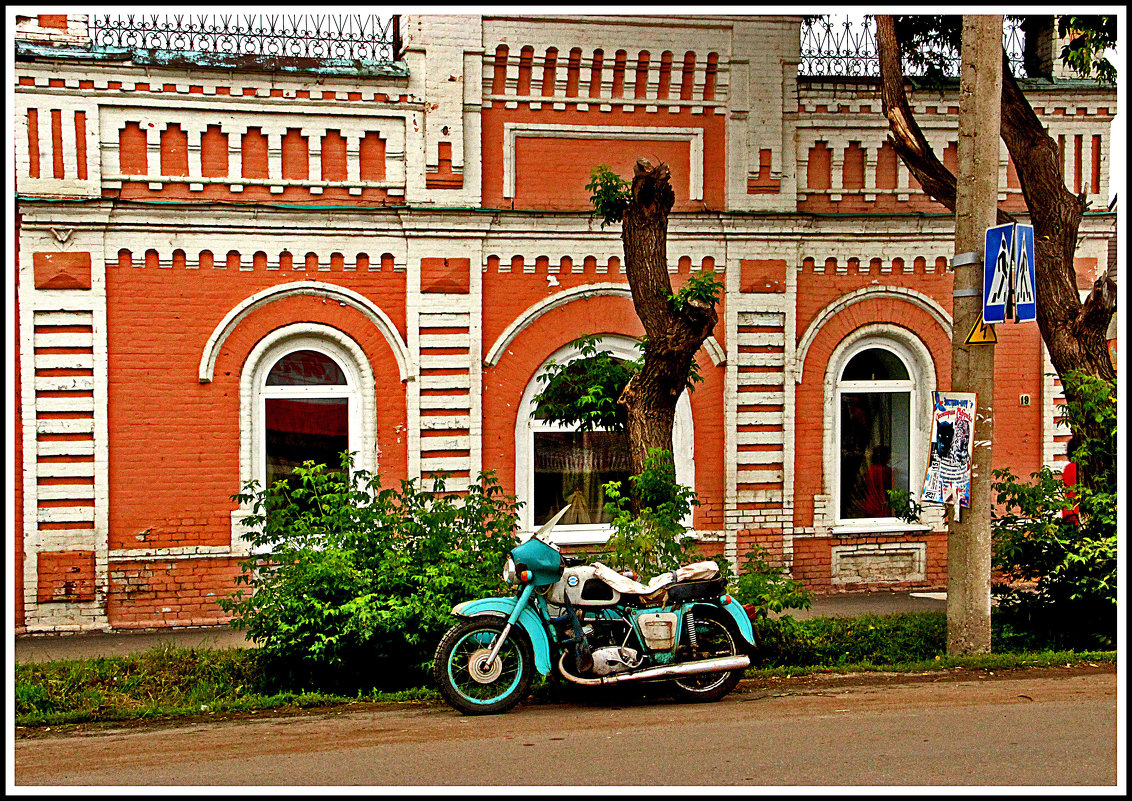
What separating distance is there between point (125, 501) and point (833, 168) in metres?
8.29

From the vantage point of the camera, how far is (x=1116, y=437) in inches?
335

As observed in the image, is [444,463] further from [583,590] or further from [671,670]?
[671,670]

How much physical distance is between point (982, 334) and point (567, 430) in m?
4.65

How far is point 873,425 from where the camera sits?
11719 millimetres

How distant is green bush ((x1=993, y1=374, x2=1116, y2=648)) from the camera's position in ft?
27.3

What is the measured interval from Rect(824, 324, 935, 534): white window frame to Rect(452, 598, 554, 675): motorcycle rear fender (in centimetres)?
558

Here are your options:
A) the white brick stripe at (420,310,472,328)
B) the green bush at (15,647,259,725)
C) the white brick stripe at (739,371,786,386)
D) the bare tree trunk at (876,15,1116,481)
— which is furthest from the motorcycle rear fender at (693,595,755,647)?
the white brick stripe at (420,310,472,328)

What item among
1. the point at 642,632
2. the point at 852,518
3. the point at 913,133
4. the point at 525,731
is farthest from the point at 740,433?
the point at 525,731

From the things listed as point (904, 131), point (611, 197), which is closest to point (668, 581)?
point (611, 197)

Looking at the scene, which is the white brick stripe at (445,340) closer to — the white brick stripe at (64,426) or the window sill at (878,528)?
the white brick stripe at (64,426)

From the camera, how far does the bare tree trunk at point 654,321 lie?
8.17m

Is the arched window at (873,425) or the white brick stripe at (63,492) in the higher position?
the arched window at (873,425)

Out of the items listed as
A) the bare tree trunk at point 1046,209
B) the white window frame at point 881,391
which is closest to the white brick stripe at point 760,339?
the white window frame at point 881,391

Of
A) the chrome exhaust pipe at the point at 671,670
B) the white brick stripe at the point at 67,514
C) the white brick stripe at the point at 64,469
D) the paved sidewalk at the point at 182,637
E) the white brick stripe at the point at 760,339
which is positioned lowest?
the paved sidewalk at the point at 182,637
